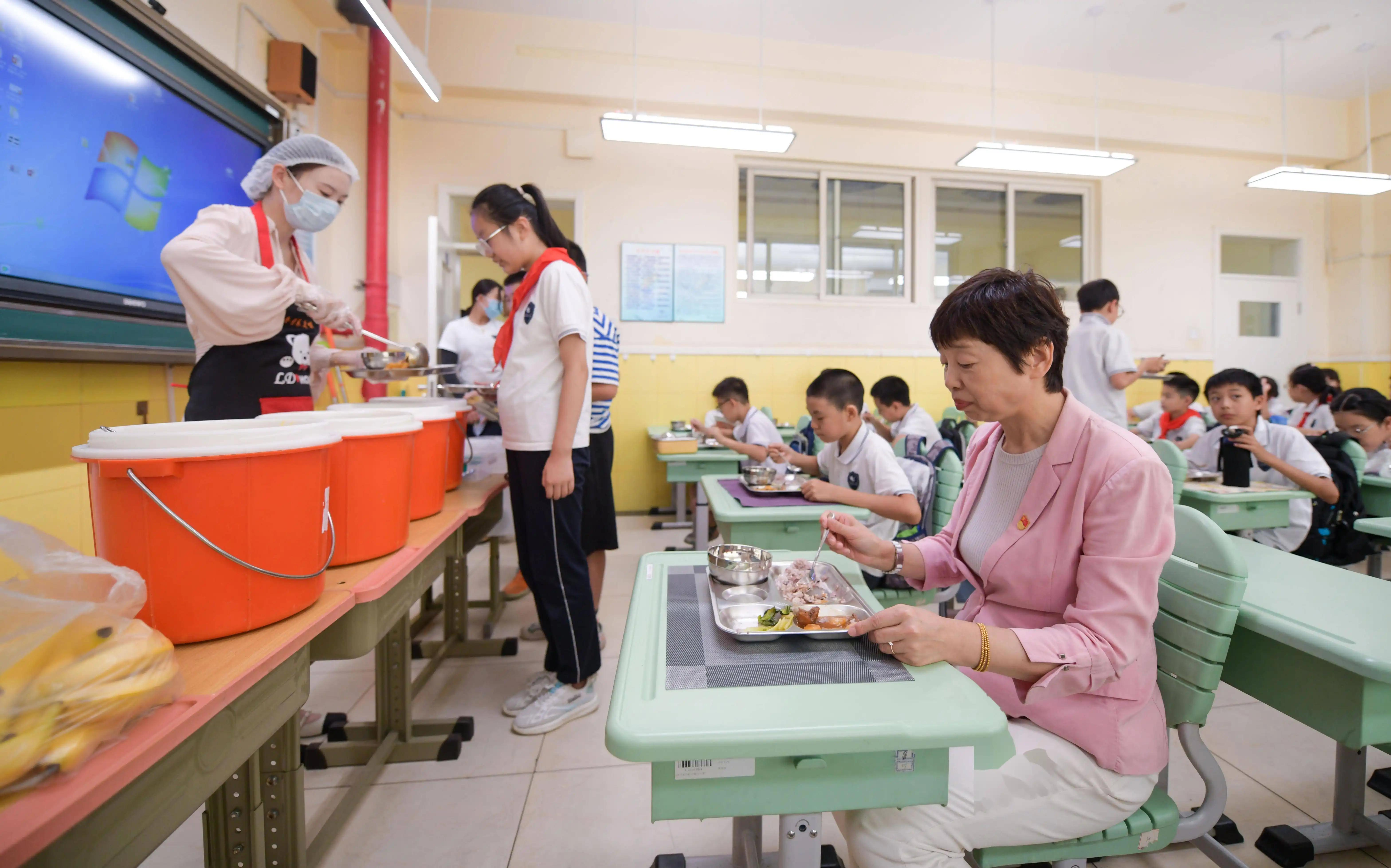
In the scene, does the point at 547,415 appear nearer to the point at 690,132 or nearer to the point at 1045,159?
the point at 690,132

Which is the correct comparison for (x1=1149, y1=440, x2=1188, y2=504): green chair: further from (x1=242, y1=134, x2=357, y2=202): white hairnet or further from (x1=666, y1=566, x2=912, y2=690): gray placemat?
(x1=242, y1=134, x2=357, y2=202): white hairnet

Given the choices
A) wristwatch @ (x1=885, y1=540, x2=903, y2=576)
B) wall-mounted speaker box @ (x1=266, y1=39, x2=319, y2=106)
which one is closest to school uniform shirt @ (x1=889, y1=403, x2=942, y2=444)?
wristwatch @ (x1=885, y1=540, x2=903, y2=576)

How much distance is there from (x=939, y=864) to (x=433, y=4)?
215 inches

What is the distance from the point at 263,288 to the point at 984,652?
1.59m

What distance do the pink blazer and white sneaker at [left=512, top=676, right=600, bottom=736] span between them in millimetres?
1354

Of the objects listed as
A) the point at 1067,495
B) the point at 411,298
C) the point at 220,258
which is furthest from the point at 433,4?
the point at 1067,495

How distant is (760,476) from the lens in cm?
216

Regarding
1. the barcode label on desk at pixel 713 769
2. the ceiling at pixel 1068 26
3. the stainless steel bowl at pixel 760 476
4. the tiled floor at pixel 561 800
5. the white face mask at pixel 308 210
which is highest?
the ceiling at pixel 1068 26

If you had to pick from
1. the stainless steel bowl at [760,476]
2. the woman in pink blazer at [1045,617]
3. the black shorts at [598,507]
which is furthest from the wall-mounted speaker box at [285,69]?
the woman in pink blazer at [1045,617]

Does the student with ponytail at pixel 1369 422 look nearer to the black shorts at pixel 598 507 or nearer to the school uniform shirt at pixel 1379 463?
the school uniform shirt at pixel 1379 463

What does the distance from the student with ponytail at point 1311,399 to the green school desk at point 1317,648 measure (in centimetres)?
340

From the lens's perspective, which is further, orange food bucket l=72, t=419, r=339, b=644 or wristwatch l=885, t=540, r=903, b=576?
wristwatch l=885, t=540, r=903, b=576

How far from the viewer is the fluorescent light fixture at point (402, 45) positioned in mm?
2426

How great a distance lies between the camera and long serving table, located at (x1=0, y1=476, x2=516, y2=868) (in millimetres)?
521
